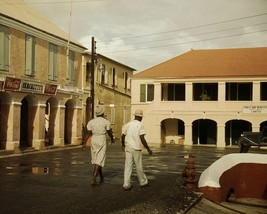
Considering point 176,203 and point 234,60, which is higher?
point 234,60

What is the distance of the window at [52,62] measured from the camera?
85.4 ft

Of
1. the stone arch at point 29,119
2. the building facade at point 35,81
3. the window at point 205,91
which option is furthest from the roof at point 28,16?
the window at point 205,91

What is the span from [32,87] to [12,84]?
2.08 m

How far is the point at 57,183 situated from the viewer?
34.4ft

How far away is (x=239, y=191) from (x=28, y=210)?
729cm

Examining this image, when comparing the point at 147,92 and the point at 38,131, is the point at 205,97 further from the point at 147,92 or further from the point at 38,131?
the point at 38,131

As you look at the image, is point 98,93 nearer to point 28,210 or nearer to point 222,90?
point 222,90

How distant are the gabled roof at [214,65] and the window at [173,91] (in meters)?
1.31

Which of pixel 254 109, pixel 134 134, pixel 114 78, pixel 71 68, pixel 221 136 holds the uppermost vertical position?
pixel 114 78

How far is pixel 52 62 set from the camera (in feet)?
86.3

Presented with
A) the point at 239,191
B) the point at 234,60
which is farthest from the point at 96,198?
the point at 234,60

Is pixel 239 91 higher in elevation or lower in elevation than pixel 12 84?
higher

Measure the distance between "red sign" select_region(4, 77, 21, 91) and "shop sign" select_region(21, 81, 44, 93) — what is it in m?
0.51

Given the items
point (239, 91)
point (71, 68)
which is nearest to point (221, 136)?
point (239, 91)
